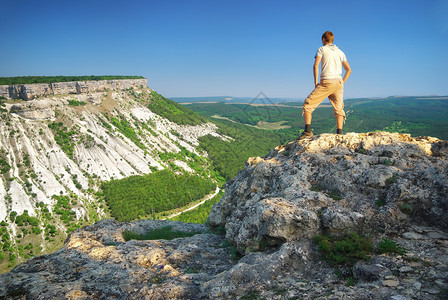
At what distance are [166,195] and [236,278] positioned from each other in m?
58.5

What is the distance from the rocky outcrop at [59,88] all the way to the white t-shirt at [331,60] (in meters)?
80.5

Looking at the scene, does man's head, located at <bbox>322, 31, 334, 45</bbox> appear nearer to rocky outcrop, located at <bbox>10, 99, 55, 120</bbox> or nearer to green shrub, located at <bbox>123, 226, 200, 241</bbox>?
green shrub, located at <bbox>123, 226, 200, 241</bbox>

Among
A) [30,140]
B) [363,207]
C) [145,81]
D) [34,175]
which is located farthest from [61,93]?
[363,207]

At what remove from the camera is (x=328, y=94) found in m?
8.21

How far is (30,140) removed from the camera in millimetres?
59688

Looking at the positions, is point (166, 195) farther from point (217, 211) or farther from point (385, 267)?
point (385, 267)

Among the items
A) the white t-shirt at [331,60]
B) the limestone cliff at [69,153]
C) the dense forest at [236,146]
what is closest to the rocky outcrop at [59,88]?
the limestone cliff at [69,153]

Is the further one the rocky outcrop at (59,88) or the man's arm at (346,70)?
the rocky outcrop at (59,88)

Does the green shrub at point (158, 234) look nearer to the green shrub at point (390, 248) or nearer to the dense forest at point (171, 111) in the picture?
the green shrub at point (390, 248)

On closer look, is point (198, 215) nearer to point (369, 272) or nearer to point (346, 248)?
point (346, 248)

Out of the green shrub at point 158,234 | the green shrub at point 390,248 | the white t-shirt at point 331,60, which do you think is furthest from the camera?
the green shrub at point 158,234

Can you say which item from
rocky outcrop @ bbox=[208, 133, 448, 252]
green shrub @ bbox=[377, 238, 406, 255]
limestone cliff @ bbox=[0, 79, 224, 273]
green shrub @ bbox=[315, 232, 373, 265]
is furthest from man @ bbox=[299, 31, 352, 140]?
limestone cliff @ bbox=[0, 79, 224, 273]

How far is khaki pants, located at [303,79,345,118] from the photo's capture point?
7887mm

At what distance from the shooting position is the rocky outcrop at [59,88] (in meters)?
64.2
